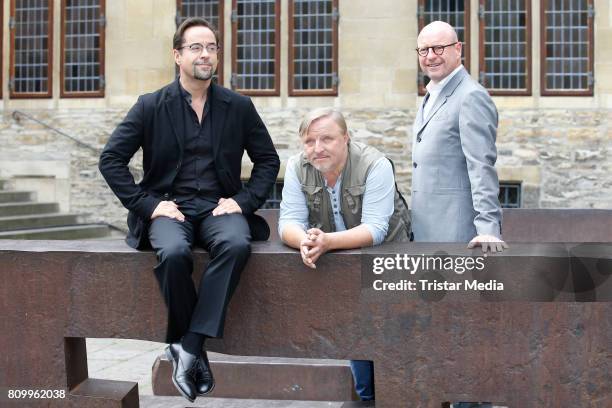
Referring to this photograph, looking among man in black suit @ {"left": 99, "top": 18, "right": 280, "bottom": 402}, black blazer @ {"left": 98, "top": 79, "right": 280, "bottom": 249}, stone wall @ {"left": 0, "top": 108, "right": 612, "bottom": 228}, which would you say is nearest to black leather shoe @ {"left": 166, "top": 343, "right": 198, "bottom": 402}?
man in black suit @ {"left": 99, "top": 18, "right": 280, "bottom": 402}

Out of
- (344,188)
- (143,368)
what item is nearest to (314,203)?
(344,188)

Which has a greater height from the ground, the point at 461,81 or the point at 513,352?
the point at 461,81

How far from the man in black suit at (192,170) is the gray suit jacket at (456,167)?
2.28 ft

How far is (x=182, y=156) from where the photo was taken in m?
4.05

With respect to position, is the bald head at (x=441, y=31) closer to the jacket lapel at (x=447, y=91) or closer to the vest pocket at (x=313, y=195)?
the jacket lapel at (x=447, y=91)

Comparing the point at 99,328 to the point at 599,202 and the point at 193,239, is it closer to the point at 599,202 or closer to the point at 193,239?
the point at 193,239

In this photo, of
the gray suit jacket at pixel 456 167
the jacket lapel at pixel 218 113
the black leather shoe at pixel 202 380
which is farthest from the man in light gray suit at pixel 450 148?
the black leather shoe at pixel 202 380

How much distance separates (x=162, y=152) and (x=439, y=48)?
131 cm

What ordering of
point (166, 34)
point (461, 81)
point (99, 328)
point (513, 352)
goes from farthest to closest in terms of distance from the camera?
point (166, 34), point (461, 81), point (99, 328), point (513, 352)

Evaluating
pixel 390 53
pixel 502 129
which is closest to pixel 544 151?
pixel 502 129

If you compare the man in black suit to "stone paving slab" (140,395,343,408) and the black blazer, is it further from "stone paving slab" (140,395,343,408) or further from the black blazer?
"stone paving slab" (140,395,343,408)

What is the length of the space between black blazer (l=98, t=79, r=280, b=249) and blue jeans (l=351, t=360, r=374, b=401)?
0.77 meters

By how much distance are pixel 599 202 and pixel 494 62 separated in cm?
239

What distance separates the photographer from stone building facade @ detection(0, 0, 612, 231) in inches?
507
